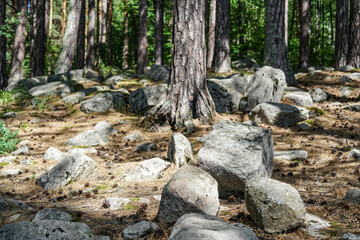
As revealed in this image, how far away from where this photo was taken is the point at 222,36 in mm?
12156

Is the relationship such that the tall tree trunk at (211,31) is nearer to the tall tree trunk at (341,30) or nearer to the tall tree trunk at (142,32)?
the tall tree trunk at (142,32)

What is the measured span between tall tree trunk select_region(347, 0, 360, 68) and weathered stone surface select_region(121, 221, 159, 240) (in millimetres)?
13524

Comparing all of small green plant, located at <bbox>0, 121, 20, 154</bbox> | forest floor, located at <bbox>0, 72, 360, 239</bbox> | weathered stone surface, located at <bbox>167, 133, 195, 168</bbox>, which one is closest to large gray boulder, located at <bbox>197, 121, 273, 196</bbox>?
forest floor, located at <bbox>0, 72, 360, 239</bbox>

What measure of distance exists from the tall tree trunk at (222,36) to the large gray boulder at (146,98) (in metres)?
4.87

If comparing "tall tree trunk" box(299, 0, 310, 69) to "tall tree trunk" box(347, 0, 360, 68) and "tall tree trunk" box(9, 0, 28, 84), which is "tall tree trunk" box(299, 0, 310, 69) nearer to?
"tall tree trunk" box(347, 0, 360, 68)

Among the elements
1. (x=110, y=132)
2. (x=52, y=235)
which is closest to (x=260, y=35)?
(x=110, y=132)

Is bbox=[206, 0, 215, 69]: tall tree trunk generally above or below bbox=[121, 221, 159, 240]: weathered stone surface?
above

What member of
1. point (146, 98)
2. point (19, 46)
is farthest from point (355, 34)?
point (19, 46)

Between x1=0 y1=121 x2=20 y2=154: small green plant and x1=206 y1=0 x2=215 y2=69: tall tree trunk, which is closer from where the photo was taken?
x1=0 y1=121 x2=20 y2=154: small green plant

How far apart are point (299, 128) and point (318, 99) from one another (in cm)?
292

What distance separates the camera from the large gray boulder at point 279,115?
6605 millimetres

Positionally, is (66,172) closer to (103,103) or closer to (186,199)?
(186,199)

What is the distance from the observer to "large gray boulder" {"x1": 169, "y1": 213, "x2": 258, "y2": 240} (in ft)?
5.88

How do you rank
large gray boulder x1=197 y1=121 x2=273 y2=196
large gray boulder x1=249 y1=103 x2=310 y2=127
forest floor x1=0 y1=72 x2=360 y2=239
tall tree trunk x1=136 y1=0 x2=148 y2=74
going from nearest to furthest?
forest floor x1=0 y1=72 x2=360 y2=239, large gray boulder x1=197 y1=121 x2=273 y2=196, large gray boulder x1=249 y1=103 x2=310 y2=127, tall tree trunk x1=136 y1=0 x2=148 y2=74
